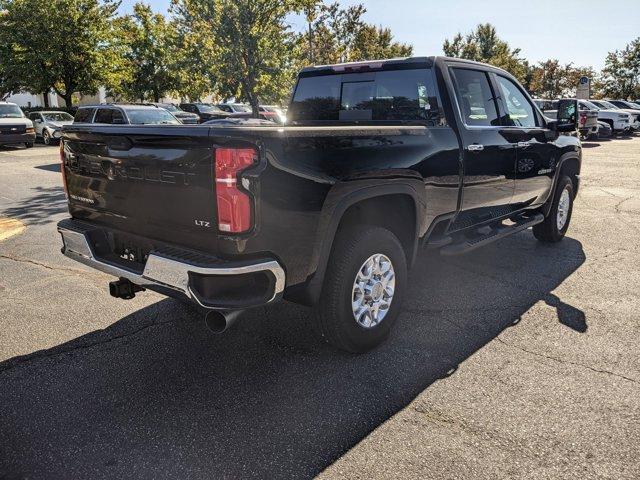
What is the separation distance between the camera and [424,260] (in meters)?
5.69

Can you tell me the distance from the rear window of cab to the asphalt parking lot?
1.60 metres

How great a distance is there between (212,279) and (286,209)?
52 cm

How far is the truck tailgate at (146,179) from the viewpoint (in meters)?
2.62

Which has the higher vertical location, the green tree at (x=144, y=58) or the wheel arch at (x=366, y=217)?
the green tree at (x=144, y=58)

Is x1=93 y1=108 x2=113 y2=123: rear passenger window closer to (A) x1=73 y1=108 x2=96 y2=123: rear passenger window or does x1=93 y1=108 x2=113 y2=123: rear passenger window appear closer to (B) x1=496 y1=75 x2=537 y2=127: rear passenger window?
(A) x1=73 y1=108 x2=96 y2=123: rear passenger window

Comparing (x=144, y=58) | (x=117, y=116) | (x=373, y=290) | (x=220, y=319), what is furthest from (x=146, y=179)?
(x=144, y=58)

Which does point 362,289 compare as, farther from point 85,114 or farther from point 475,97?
point 85,114

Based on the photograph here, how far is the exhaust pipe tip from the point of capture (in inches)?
106

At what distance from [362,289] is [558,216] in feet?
13.0

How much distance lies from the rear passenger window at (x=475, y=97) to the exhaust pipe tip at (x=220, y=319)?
2594 mm

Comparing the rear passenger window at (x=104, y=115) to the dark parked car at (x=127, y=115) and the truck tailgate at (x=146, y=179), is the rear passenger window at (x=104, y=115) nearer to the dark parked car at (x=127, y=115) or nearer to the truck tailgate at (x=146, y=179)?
the dark parked car at (x=127, y=115)

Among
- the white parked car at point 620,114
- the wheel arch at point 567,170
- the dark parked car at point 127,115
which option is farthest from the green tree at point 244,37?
the white parked car at point 620,114

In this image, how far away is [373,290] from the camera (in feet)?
11.2

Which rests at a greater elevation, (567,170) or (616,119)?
(616,119)
